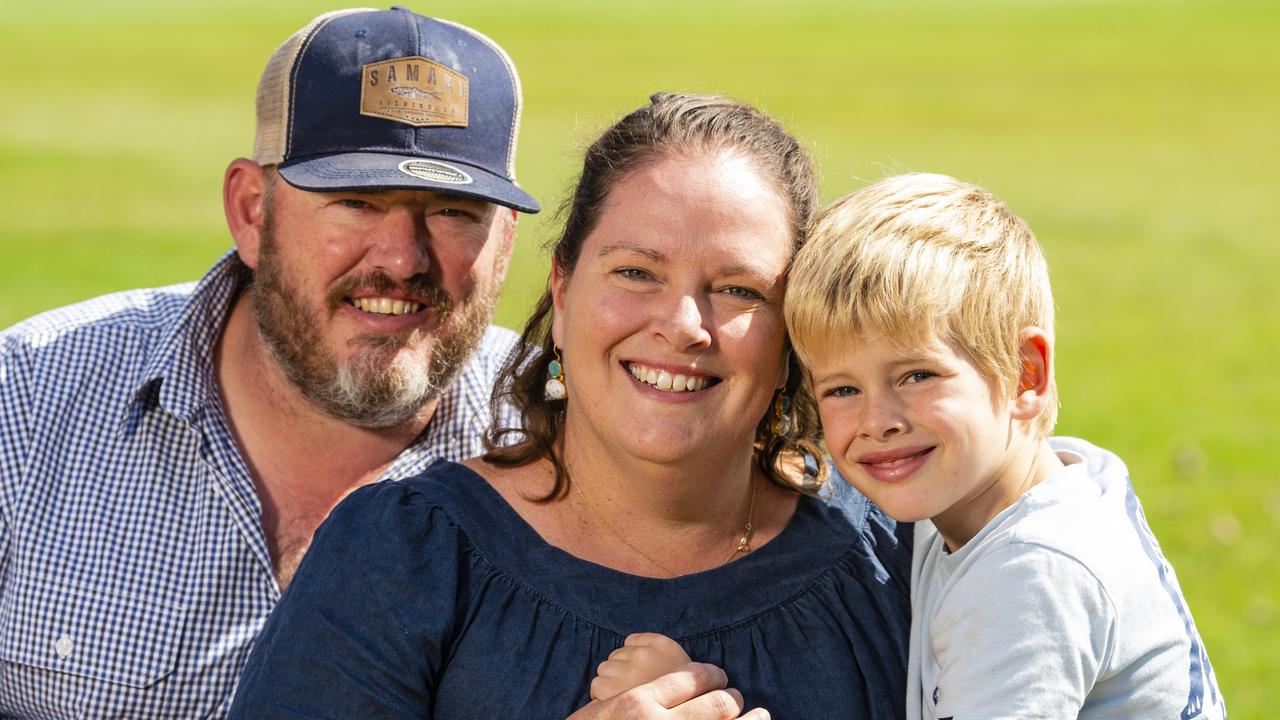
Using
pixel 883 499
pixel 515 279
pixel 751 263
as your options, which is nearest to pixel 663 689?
pixel 883 499

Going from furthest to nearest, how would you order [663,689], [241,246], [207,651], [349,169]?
[241,246], [349,169], [207,651], [663,689]

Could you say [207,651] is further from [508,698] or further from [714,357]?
[714,357]

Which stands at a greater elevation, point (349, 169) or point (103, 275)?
point (349, 169)

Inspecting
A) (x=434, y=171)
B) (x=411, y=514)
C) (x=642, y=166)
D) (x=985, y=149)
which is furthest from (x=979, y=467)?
(x=985, y=149)

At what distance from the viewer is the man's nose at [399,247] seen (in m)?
4.08

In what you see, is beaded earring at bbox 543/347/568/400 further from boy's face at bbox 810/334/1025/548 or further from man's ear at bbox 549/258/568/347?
boy's face at bbox 810/334/1025/548

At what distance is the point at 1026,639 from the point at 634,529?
0.88 m

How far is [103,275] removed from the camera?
525 inches

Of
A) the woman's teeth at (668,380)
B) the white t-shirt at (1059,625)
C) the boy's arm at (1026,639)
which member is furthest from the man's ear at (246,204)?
the boy's arm at (1026,639)

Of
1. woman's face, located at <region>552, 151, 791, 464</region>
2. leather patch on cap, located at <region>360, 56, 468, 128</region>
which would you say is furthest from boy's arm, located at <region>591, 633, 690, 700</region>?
leather patch on cap, located at <region>360, 56, 468, 128</region>

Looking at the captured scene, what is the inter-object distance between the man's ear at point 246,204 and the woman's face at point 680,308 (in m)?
1.48

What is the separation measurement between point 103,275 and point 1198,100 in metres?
25.2

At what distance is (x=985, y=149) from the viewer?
2467 centimetres

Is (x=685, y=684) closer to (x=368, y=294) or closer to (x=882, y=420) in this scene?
(x=882, y=420)
